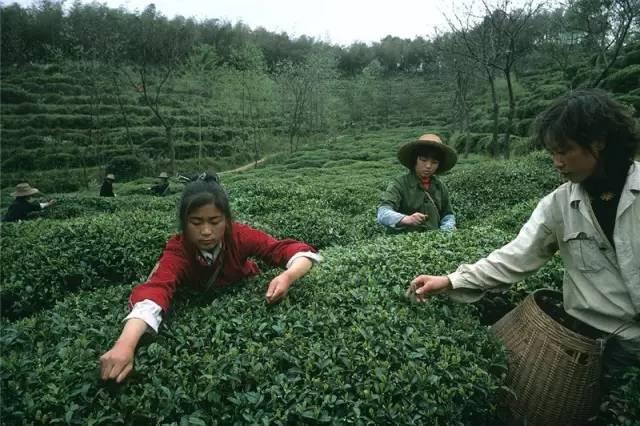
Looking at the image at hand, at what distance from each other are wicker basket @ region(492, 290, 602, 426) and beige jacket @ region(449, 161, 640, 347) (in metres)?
0.16

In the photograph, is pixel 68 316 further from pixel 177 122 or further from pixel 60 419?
pixel 177 122

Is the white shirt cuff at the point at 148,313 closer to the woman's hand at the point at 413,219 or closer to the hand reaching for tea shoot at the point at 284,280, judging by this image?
the hand reaching for tea shoot at the point at 284,280

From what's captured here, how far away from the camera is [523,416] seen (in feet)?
7.75

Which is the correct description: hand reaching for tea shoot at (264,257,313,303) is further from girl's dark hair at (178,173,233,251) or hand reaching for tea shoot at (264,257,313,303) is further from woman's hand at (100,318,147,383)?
woman's hand at (100,318,147,383)

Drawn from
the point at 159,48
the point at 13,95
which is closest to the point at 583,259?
the point at 159,48

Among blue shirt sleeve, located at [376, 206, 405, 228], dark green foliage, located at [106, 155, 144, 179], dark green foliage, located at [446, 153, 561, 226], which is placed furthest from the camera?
dark green foliage, located at [106, 155, 144, 179]

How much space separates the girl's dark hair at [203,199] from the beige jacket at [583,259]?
54.1 inches

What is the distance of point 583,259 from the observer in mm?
2301

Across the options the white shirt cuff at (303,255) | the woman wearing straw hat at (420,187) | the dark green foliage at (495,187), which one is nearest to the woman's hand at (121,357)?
the white shirt cuff at (303,255)

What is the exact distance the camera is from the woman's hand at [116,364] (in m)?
2.03

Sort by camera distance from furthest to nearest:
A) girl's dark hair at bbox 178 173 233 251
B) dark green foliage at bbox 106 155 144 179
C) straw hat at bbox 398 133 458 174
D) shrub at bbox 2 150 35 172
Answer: dark green foliage at bbox 106 155 144 179 < shrub at bbox 2 150 35 172 < straw hat at bbox 398 133 458 174 < girl's dark hair at bbox 178 173 233 251

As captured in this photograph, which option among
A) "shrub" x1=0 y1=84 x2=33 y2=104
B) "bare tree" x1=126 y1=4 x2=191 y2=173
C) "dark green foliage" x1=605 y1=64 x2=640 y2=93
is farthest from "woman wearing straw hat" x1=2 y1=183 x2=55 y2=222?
"shrub" x1=0 y1=84 x2=33 y2=104

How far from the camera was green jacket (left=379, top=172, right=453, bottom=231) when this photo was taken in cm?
455

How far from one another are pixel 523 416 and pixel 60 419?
2.11m
